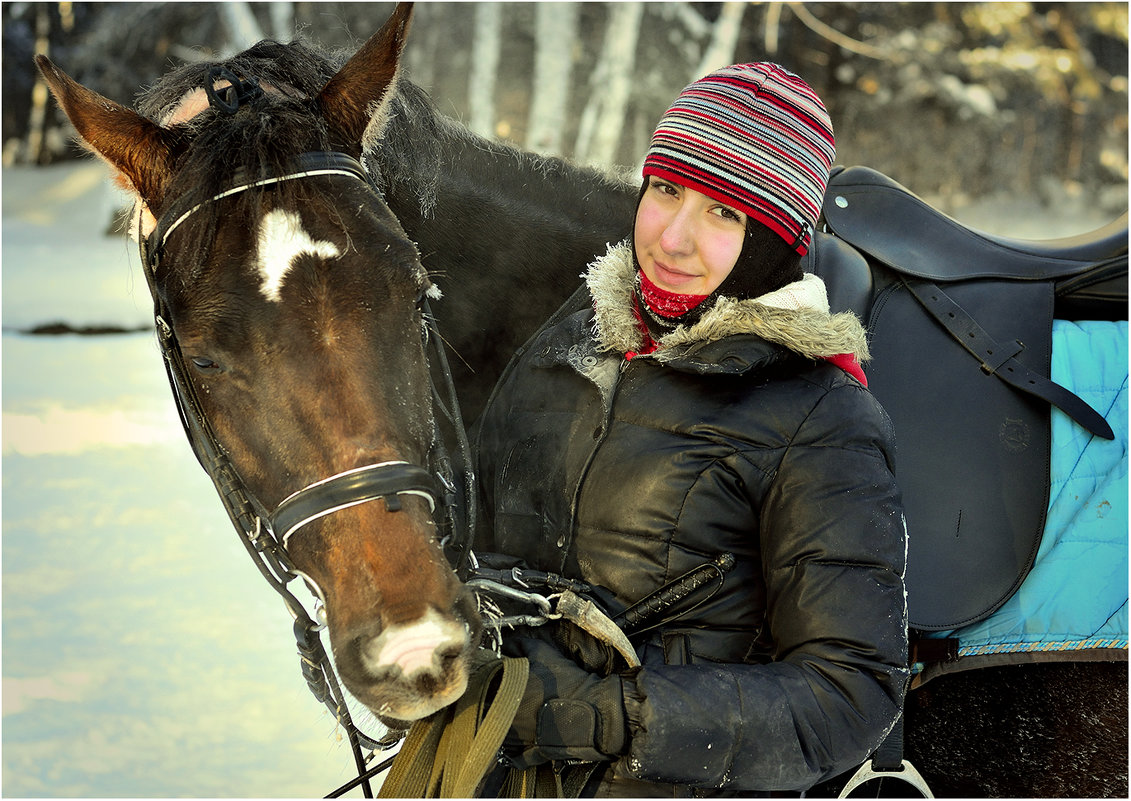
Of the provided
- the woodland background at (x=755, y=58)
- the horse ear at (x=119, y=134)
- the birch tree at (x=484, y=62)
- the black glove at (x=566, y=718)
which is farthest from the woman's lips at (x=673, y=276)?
the birch tree at (x=484, y=62)

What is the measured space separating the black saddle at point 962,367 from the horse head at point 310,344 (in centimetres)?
100

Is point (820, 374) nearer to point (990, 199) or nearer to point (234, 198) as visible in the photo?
point (234, 198)

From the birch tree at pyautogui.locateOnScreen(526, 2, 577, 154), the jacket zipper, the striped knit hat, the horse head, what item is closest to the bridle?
the horse head

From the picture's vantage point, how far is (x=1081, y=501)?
Answer: 1830 mm

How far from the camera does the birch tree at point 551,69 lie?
847 centimetres

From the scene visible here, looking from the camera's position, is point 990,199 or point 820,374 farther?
point 990,199

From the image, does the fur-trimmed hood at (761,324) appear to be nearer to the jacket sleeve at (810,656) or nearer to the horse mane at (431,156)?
the jacket sleeve at (810,656)

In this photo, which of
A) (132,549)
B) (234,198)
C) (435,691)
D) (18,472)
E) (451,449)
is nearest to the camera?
(435,691)

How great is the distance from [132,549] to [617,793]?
431 centimetres

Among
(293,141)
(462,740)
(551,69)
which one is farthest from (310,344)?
(551,69)

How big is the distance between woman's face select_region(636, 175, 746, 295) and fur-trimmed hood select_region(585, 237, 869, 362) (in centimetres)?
6

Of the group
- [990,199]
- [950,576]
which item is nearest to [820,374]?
[950,576]

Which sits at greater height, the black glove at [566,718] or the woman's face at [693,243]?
the woman's face at [693,243]

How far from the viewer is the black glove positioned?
1270mm
